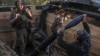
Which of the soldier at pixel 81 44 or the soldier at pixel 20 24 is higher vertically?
the soldier at pixel 81 44

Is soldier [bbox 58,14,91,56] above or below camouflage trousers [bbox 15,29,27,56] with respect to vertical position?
above

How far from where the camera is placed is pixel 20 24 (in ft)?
27.9

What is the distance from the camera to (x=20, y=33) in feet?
28.3

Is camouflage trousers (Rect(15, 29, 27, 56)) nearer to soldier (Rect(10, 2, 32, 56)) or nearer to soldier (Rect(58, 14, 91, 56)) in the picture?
soldier (Rect(10, 2, 32, 56))

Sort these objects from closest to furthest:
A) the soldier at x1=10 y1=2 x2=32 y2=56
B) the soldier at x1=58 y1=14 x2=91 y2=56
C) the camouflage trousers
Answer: the soldier at x1=58 y1=14 x2=91 y2=56 → the soldier at x1=10 y1=2 x2=32 y2=56 → the camouflage trousers

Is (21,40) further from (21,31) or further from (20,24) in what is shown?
(20,24)

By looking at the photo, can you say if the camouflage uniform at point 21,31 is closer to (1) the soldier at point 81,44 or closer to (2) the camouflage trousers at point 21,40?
(2) the camouflage trousers at point 21,40

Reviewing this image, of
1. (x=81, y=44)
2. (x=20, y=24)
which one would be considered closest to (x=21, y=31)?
(x=20, y=24)

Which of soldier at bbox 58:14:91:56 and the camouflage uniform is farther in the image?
the camouflage uniform

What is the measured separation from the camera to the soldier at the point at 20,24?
848cm

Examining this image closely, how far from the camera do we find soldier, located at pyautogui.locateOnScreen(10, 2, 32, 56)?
27.8ft

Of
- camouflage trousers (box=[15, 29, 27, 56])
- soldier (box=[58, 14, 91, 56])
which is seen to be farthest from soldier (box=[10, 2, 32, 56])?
soldier (box=[58, 14, 91, 56])

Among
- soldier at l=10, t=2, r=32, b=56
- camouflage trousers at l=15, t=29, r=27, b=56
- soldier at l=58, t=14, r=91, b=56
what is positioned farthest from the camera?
camouflage trousers at l=15, t=29, r=27, b=56

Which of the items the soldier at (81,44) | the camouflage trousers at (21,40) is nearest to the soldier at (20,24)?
the camouflage trousers at (21,40)
